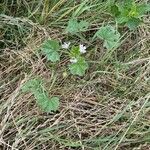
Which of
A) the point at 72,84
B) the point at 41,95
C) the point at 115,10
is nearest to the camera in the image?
the point at 41,95

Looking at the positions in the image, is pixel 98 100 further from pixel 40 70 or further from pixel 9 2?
pixel 9 2

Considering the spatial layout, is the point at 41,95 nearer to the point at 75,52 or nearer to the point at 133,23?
the point at 75,52

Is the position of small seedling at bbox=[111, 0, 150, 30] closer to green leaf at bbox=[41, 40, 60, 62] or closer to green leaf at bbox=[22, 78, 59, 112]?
green leaf at bbox=[41, 40, 60, 62]

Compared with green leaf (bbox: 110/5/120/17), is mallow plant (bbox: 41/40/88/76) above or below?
below

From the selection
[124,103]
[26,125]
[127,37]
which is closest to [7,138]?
[26,125]

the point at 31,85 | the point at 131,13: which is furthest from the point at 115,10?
the point at 31,85

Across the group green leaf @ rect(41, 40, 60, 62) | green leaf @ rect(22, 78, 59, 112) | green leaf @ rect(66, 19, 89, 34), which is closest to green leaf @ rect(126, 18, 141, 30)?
green leaf @ rect(66, 19, 89, 34)

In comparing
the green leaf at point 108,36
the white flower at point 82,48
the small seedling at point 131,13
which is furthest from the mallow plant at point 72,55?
the small seedling at point 131,13

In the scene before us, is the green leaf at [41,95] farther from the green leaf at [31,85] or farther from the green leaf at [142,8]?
the green leaf at [142,8]
